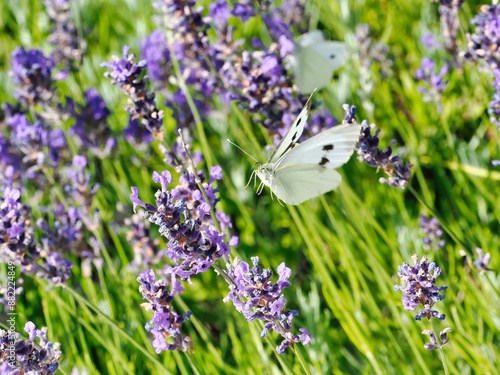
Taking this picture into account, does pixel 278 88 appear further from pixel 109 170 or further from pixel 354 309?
pixel 109 170

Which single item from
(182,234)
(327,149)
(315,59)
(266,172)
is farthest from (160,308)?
(315,59)

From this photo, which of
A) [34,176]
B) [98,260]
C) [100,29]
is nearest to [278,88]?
[98,260]

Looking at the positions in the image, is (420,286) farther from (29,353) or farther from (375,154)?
(29,353)

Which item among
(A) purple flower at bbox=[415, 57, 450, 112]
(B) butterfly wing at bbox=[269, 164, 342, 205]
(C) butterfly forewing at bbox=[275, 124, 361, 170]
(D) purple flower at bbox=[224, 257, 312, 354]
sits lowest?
(D) purple flower at bbox=[224, 257, 312, 354]

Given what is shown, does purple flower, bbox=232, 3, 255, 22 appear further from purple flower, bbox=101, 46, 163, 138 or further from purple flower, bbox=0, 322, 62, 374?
purple flower, bbox=0, 322, 62, 374

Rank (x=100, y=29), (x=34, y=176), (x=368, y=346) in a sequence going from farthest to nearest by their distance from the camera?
(x=100, y=29)
(x=34, y=176)
(x=368, y=346)

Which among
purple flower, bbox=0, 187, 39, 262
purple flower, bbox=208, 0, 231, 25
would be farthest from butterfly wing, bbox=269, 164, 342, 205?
purple flower, bbox=208, 0, 231, 25

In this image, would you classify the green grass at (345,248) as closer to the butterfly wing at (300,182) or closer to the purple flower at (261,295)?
the butterfly wing at (300,182)
